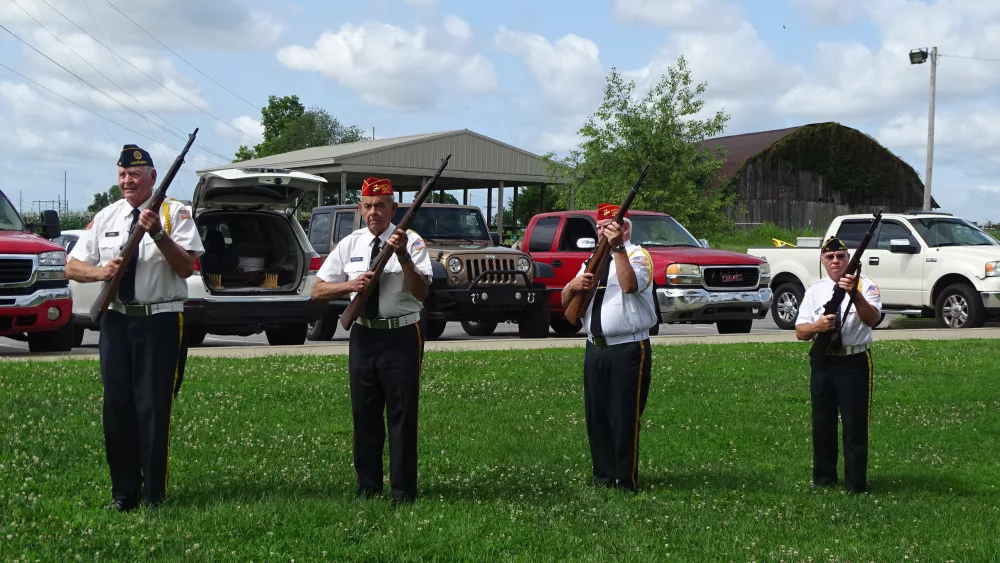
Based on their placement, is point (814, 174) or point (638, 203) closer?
point (638, 203)

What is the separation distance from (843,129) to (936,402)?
4500 cm

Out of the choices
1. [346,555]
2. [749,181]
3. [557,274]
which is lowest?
[346,555]

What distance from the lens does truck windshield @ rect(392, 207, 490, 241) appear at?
57.5ft

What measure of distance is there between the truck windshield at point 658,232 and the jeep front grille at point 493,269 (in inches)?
94.8

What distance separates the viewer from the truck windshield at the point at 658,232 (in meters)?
18.6

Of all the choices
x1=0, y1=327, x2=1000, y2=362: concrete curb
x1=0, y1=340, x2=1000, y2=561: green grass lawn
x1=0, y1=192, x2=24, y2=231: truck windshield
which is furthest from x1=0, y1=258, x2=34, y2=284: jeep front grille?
x1=0, y1=340, x2=1000, y2=561: green grass lawn

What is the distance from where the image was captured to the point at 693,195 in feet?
110

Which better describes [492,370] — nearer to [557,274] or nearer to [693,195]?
[557,274]

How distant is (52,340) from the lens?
48.5 ft

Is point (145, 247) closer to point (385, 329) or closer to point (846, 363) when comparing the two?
point (385, 329)

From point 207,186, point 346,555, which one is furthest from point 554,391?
point 346,555

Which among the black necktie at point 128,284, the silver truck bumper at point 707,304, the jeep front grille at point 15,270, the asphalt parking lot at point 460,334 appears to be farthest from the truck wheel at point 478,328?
the black necktie at point 128,284

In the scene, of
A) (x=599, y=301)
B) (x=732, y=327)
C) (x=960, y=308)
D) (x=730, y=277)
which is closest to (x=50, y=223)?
(x=599, y=301)

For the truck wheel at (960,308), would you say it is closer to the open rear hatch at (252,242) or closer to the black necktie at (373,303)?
the open rear hatch at (252,242)
